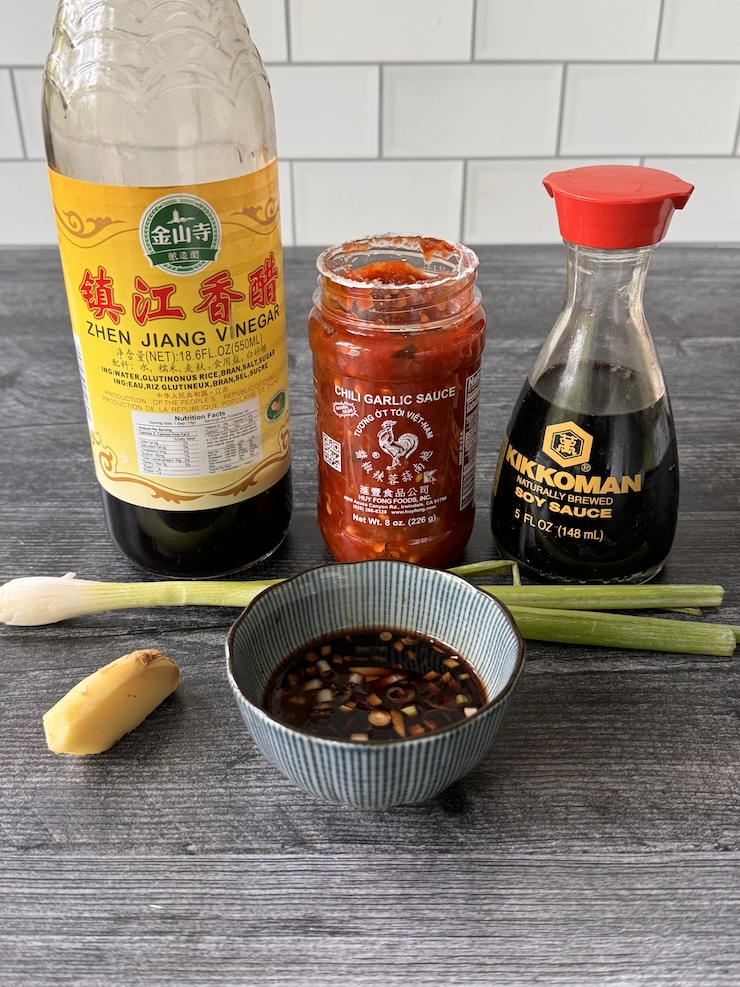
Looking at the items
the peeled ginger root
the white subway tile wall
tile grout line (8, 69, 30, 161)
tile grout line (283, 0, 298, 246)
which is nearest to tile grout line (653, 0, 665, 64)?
the white subway tile wall

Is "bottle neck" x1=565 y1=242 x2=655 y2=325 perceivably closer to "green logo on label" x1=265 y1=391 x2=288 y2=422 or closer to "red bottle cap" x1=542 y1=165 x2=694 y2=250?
"red bottle cap" x1=542 y1=165 x2=694 y2=250

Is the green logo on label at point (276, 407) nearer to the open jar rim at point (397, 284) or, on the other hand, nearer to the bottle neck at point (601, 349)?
the open jar rim at point (397, 284)

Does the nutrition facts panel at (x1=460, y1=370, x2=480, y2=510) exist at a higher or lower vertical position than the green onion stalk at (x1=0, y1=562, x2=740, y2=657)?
higher

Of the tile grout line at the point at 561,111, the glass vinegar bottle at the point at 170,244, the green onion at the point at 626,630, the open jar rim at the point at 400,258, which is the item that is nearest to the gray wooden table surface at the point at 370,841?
the green onion at the point at 626,630

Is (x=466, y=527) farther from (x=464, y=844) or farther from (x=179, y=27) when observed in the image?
(x=179, y=27)

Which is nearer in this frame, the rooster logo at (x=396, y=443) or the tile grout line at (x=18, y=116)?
the rooster logo at (x=396, y=443)

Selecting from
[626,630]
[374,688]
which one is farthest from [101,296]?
[626,630]
